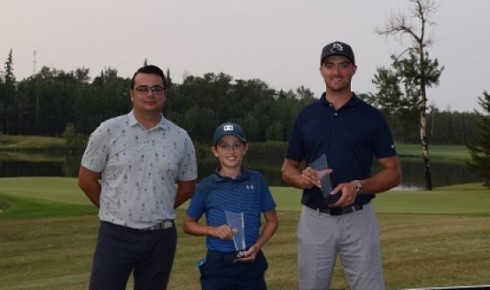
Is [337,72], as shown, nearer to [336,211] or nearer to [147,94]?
[336,211]

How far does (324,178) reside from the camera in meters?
3.81

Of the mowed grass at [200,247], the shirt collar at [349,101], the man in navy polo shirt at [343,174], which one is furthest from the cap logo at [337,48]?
the mowed grass at [200,247]

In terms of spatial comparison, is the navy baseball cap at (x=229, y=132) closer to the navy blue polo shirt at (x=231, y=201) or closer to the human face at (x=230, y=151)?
the human face at (x=230, y=151)

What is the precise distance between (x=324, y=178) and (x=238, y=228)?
2.06 feet

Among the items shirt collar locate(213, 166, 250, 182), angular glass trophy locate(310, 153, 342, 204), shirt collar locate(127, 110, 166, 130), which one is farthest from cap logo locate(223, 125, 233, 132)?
angular glass trophy locate(310, 153, 342, 204)

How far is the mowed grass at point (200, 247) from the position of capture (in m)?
7.29

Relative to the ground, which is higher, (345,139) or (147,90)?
(147,90)

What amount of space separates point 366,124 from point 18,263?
24.1 feet

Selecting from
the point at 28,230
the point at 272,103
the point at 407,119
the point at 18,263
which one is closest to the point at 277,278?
the point at 18,263

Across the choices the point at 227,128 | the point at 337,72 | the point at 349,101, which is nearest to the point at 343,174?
the point at 349,101

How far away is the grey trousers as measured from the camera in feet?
12.9

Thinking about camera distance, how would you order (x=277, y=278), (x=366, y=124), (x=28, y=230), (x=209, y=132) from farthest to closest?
(x=209, y=132), (x=28, y=230), (x=277, y=278), (x=366, y=124)

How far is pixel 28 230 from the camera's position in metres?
12.6

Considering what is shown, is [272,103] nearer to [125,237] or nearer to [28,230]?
[28,230]
